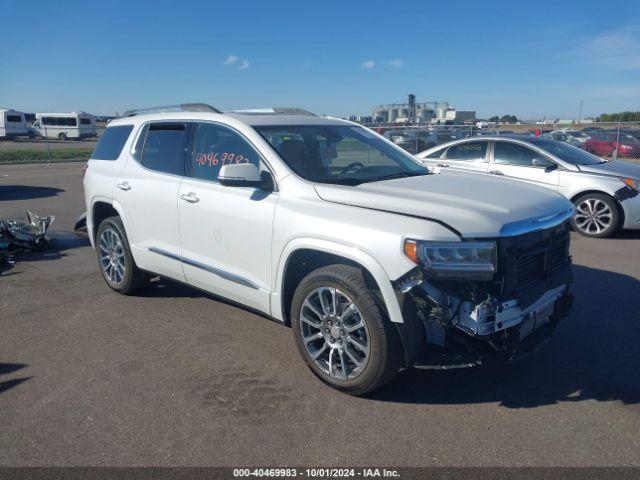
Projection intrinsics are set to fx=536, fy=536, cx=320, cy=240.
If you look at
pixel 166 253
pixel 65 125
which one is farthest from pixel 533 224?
pixel 65 125

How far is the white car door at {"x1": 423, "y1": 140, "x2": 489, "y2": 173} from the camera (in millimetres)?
9633

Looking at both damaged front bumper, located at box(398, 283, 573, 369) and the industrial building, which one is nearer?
damaged front bumper, located at box(398, 283, 573, 369)

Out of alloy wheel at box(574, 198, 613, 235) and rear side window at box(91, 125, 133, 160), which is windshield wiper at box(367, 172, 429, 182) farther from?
alloy wheel at box(574, 198, 613, 235)

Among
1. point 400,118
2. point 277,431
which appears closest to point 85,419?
point 277,431

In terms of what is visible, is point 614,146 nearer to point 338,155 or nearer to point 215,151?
point 338,155

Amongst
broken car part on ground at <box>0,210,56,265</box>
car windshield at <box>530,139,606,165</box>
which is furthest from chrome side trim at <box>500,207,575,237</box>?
broken car part on ground at <box>0,210,56,265</box>

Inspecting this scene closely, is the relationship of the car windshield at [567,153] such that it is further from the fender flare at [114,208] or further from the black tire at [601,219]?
the fender flare at [114,208]

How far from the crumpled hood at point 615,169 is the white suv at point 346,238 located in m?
5.01

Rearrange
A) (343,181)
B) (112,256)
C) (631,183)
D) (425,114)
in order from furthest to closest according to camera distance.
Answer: (425,114) < (631,183) < (112,256) < (343,181)

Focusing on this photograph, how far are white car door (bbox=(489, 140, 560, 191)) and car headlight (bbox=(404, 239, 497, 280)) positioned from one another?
6.04m

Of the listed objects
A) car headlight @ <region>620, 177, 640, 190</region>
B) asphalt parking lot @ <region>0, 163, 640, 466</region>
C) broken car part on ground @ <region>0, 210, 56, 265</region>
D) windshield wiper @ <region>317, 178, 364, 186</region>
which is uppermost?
windshield wiper @ <region>317, 178, 364, 186</region>

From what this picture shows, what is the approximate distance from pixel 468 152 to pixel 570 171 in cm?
182

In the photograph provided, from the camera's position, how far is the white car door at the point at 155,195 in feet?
15.9

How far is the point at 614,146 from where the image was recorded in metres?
22.1
